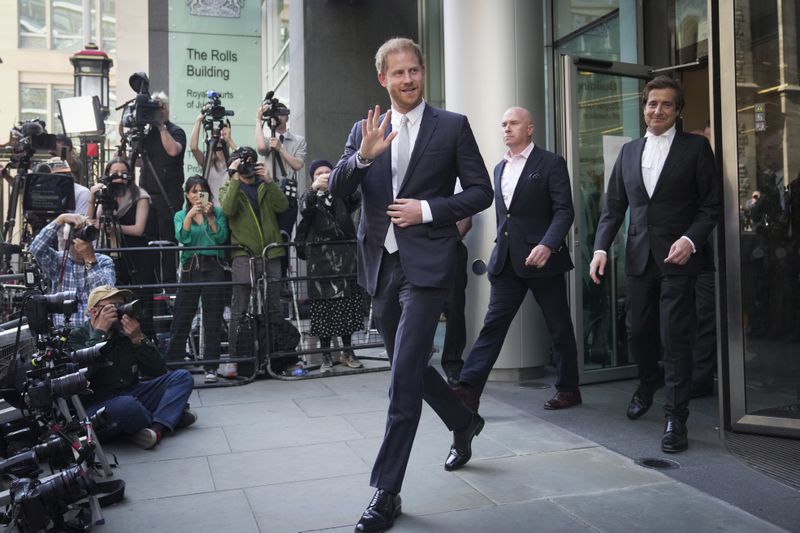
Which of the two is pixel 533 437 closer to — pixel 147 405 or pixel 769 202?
pixel 769 202

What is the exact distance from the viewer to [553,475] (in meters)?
4.02

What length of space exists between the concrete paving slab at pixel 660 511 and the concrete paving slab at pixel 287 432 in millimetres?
1783

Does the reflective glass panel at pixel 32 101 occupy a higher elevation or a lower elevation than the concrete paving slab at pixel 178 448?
higher

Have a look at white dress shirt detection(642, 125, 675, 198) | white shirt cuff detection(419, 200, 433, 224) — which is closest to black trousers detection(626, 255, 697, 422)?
white dress shirt detection(642, 125, 675, 198)

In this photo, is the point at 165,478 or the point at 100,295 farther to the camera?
the point at 100,295

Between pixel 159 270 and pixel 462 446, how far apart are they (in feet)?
14.9

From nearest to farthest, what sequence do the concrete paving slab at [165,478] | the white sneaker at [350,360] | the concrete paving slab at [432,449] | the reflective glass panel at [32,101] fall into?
the concrete paving slab at [165,478]
the concrete paving slab at [432,449]
the white sneaker at [350,360]
the reflective glass panel at [32,101]

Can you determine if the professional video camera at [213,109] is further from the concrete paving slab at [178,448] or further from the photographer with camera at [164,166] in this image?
the concrete paving slab at [178,448]

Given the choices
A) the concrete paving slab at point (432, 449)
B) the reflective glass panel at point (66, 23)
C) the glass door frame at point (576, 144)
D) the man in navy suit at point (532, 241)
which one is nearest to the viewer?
the concrete paving slab at point (432, 449)

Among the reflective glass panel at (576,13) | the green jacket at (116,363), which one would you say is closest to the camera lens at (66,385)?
the green jacket at (116,363)

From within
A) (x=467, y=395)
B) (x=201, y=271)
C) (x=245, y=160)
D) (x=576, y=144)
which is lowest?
(x=467, y=395)

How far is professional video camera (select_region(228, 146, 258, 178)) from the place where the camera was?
7203 millimetres

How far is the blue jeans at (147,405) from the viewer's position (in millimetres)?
4762

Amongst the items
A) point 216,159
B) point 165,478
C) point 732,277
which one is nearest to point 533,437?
point 732,277
